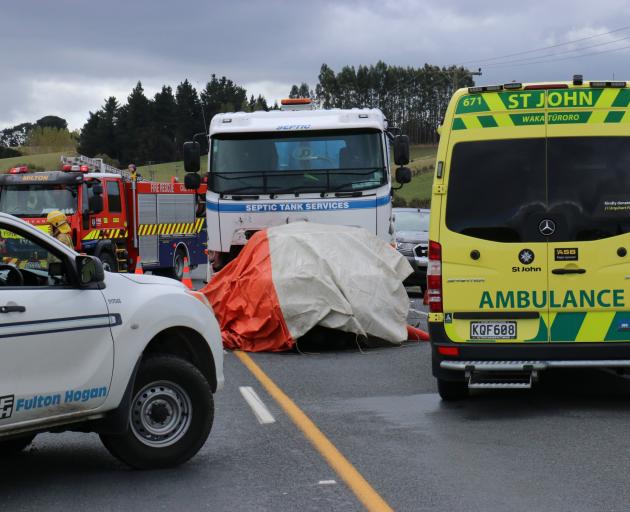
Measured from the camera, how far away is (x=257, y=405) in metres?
9.59

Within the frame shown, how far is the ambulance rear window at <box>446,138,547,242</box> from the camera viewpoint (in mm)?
8961

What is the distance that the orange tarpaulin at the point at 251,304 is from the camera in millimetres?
13789

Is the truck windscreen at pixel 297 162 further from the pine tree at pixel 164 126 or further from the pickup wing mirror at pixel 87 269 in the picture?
the pine tree at pixel 164 126

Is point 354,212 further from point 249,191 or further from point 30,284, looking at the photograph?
point 30,284

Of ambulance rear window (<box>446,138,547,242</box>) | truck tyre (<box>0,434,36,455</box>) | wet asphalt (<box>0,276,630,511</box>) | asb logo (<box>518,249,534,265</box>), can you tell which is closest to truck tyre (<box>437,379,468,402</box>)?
wet asphalt (<box>0,276,630,511</box>)

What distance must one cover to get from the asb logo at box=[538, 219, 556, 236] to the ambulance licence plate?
0.76 metres

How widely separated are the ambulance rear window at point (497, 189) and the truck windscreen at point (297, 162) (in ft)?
23.9

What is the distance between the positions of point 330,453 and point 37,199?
17.5 metres

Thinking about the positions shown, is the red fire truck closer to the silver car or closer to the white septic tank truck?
the white septic tank truck

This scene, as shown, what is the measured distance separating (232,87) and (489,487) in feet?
499

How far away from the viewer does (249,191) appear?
16391 millimetres

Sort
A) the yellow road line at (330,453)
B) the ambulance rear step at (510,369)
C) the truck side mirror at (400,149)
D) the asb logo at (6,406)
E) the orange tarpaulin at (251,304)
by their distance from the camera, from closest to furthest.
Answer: the asb logo at (6,406)
the yellow road line at (330,453)
the ambulance rear step at (510,369)
the orange tarpaulin at (251,304)
the truck side mirror at (400,149)

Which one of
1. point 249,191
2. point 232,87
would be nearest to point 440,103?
point 232,87

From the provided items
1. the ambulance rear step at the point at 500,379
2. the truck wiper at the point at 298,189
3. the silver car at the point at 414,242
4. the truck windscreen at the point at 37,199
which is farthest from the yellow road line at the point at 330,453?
the truck windscreen at the point at 37,199
